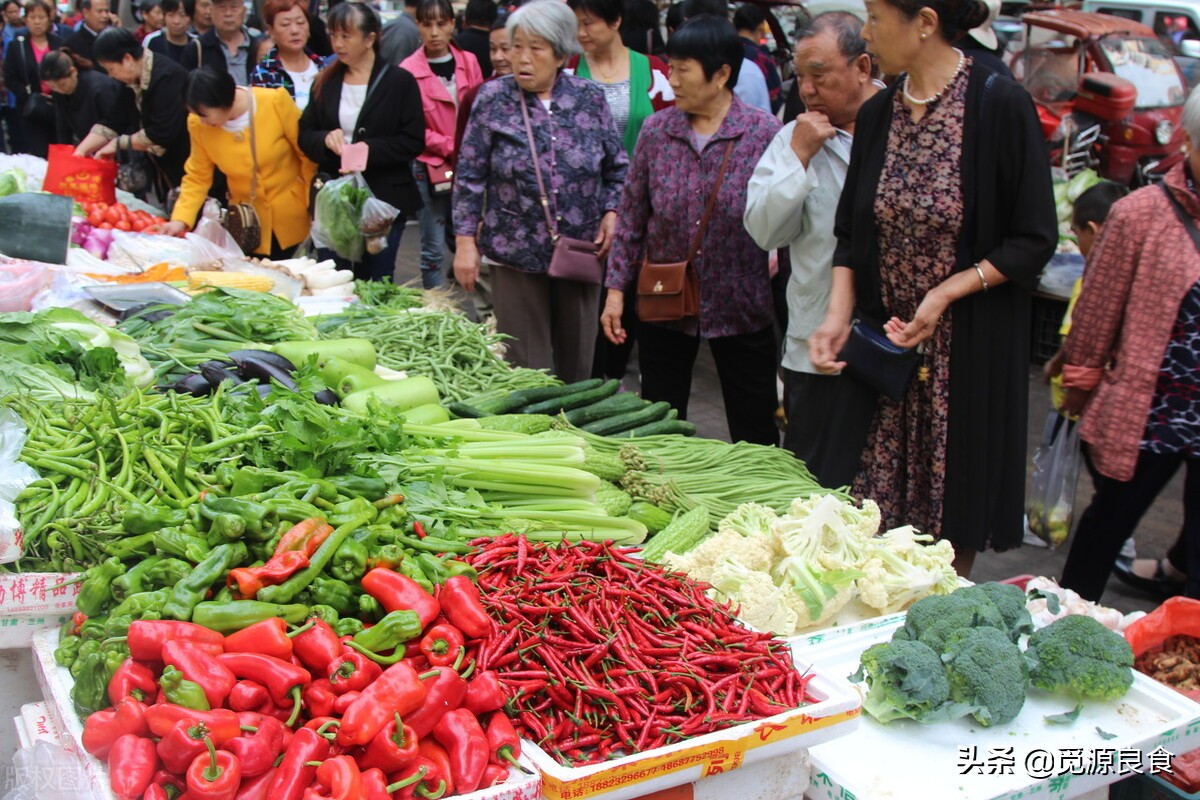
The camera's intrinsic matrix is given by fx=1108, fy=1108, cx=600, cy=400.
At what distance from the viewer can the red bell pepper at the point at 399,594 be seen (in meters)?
2.32

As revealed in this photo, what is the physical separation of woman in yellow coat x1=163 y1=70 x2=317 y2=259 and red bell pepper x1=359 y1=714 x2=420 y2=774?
5526 millimetres

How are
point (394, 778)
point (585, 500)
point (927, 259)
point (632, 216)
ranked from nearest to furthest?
1. point (394, 778)
2. point (585, 500)
3. point (927, 259)
4. point (632, 216)

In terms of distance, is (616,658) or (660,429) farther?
(660,429)

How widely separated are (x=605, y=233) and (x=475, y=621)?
12.1ft

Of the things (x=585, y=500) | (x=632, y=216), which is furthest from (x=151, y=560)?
(x=632, y=216)

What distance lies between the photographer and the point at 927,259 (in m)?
3.79

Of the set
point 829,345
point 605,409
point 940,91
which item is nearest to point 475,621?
point 605,409

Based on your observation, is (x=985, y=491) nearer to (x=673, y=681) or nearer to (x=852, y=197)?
(x=852, y=197)

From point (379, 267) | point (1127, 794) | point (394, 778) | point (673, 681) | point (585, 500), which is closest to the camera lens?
point (394, 778)

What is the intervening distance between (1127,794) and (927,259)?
5.81 feet

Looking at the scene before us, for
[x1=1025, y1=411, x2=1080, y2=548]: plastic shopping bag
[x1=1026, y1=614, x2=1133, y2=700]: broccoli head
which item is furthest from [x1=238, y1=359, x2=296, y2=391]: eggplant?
[x1=1025, y1=411, x2=1080, y2=548]: plastic shopping bag

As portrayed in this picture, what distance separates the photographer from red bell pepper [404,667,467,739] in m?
2.07

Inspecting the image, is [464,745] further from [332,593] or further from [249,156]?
[249,156]

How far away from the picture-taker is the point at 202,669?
2074 millimetres
